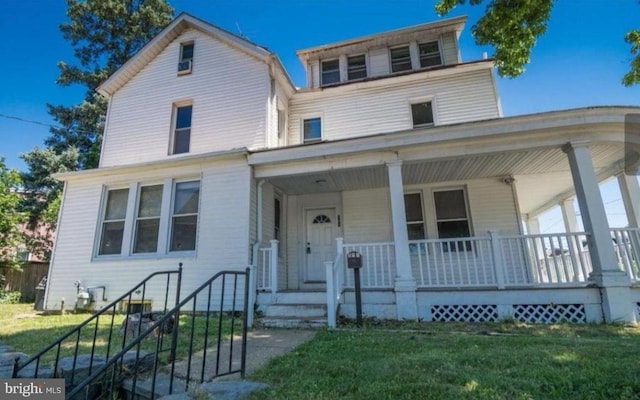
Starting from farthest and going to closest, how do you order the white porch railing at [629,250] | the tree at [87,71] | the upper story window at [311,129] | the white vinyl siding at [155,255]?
the tree at [87,71] → the upper story window at [311,129] → the white vinyl siding at [155,255] → the white porch railing at [629,250]

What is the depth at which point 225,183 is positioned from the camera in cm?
787

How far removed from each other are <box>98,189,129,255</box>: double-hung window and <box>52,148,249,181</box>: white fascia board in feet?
1.92

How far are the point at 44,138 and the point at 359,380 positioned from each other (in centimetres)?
2318

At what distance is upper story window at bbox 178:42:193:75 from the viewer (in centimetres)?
992

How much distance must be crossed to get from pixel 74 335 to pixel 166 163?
425 cm

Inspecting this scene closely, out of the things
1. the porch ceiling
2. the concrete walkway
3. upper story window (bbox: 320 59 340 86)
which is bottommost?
the concrete walkway

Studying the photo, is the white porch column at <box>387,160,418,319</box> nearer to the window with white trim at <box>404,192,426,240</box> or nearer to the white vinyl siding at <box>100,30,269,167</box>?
the window with white trim at <box>404,192,426,240</box>

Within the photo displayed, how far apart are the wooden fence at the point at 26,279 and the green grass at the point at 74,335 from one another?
7.47 metres

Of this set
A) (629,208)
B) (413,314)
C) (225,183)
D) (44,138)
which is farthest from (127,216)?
(44,138)

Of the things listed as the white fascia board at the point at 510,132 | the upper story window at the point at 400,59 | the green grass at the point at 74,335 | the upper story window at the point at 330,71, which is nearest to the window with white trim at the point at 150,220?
the green grass at the point at 74,335

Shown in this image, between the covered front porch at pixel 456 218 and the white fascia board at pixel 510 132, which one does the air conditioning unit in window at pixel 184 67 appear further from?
the white fascia board at pixel 510 132

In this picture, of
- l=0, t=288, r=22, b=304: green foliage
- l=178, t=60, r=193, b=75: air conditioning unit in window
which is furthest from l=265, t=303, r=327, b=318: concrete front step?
l=0, t=288, r=22, b=304: green foliage

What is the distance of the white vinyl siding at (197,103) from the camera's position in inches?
357

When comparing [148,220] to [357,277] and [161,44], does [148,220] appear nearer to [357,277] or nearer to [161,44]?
[357,277]
